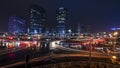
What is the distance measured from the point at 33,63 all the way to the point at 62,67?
8180mm

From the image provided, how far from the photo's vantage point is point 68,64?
55.9 metres

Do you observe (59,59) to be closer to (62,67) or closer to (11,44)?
(62,67)

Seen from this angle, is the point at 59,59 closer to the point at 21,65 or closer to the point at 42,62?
the point at 42,62

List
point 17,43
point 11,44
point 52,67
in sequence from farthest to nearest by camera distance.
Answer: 1. point 17,43
2. point 11,44
3. point 52,67

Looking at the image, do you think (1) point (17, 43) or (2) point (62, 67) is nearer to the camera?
(2) point (62, 67)

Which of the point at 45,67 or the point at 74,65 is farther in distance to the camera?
the point at 74,65

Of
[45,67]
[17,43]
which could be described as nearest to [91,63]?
[45,67]

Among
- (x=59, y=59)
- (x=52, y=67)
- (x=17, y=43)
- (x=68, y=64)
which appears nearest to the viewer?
(x=52, y=67)

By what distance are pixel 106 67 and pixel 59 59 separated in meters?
17.3

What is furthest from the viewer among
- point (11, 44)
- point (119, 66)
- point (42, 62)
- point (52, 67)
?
point (11, 44)

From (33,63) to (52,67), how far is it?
7559 millimetres

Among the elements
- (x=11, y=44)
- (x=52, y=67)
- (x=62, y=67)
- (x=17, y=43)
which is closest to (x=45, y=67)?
(x=52, y=67)

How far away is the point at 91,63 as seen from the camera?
55.0 m

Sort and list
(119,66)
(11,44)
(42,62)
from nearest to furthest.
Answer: (119,66)
(42,62)
(11,44)
